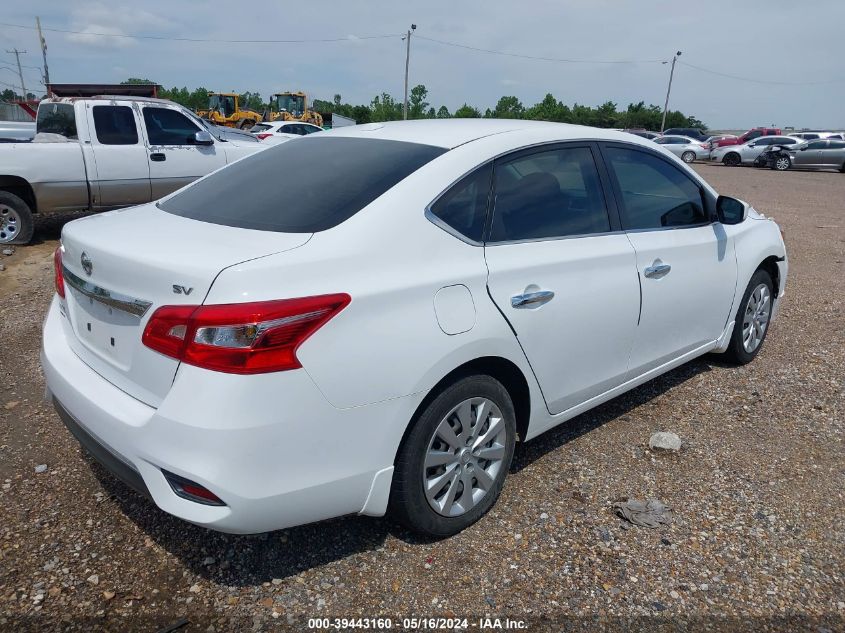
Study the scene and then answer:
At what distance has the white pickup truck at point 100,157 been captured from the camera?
7777 mm

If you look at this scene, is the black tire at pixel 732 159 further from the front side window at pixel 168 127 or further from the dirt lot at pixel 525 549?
the dirt lot at pixel 525 549

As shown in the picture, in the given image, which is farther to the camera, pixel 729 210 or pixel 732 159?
pixel 732 159

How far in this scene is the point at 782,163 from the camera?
2794 centimetres

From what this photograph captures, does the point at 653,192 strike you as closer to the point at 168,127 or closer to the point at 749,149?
the point at 168,127

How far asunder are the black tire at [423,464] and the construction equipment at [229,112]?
3480cm

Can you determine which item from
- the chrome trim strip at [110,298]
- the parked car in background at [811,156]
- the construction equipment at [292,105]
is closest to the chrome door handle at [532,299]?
the chrome trim strip at [110,298]

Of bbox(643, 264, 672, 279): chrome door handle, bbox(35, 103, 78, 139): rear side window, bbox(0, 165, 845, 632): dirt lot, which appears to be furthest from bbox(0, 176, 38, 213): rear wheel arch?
bbox(643, 264, 672, 279): chrome door handle

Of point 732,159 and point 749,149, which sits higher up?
point 749,149

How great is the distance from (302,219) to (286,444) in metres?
0.87

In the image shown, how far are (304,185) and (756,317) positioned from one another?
3.59 m

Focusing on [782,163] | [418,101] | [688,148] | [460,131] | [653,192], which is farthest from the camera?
[418,101]

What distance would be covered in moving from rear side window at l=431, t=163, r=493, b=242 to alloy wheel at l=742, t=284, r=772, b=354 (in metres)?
2.66

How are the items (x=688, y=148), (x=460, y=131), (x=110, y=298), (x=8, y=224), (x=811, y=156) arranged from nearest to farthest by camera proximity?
(x=110, y=298) < (x=460, y=131) < (x=8, y=224) < (x=811, y=156) < (x=688, y=148)

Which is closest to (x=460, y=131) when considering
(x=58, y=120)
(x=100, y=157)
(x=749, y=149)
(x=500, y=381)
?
(x=500, y=381)
